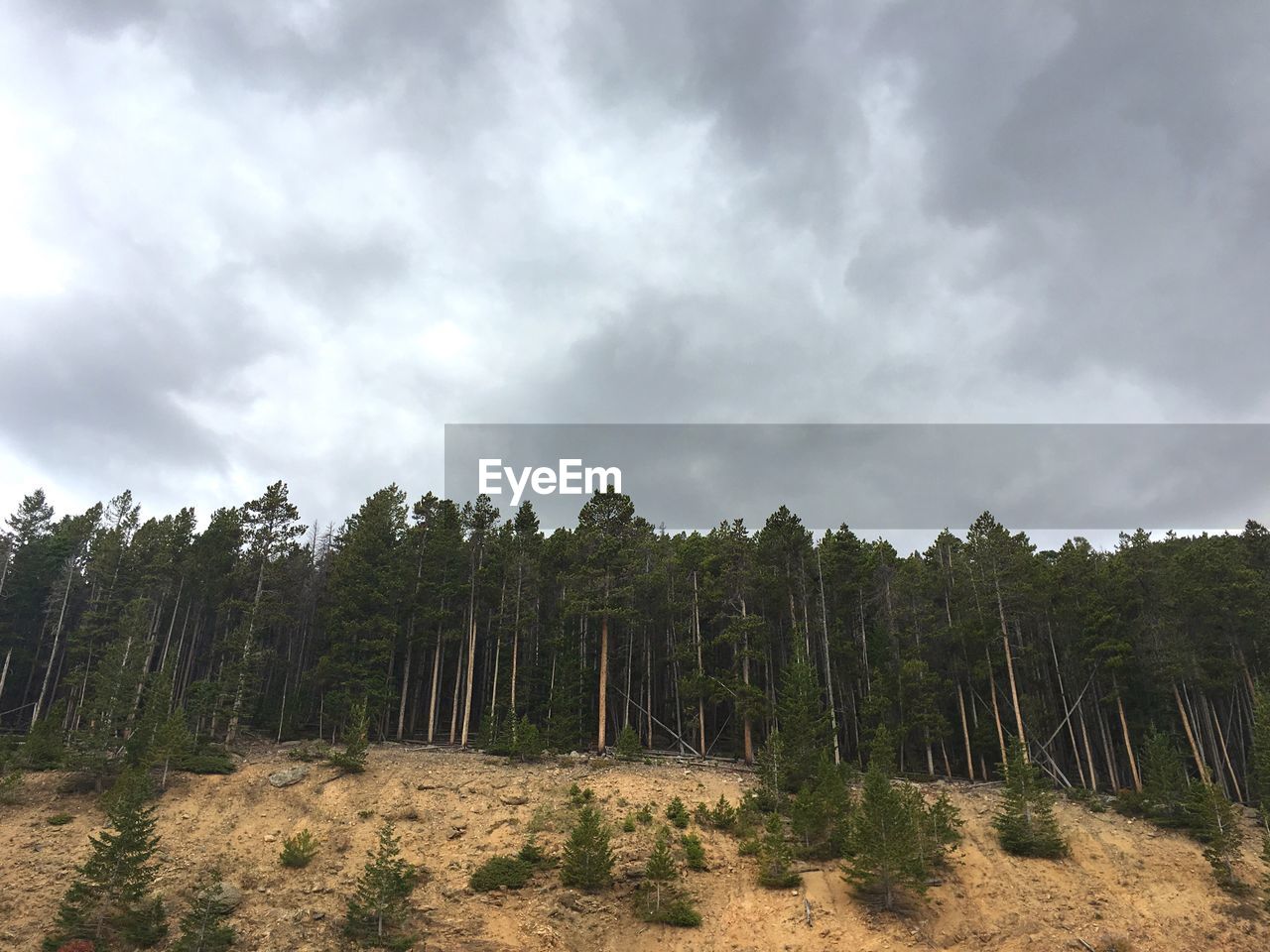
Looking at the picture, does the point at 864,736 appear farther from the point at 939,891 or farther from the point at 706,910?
the point at 706,910

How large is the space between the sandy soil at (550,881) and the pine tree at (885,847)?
1091mm

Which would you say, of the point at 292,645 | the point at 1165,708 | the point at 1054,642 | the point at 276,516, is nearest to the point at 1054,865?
the point at 1165,708

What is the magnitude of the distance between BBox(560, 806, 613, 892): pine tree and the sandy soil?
525 mm

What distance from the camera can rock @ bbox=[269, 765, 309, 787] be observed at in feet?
105

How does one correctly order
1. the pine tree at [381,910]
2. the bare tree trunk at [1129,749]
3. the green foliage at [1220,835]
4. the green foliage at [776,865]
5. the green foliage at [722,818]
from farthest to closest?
the bare tree trunk at [1129,749] → the green foliage at [722,818] → the green foliage at [1220,835] → the green foliage at [776,865] → the pine tree at [381,910]

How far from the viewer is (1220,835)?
27.6 m

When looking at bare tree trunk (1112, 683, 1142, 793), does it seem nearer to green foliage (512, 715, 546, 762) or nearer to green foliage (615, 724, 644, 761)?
green foliage (615, 724, 644, 761)

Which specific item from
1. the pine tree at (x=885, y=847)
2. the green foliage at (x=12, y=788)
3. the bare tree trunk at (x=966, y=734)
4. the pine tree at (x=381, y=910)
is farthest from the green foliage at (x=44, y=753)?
the bare tree trunk at (x=966, y=734)

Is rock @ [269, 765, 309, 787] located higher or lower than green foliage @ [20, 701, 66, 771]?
lower

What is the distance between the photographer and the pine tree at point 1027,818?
29.1 meters

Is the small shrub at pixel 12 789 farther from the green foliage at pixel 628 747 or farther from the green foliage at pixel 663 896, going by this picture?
the green foliage at pixel 628 747

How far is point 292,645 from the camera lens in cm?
5581

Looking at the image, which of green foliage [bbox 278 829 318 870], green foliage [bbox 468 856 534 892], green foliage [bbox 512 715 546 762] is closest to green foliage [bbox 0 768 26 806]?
green foliage [bbox 278 829 318 870]

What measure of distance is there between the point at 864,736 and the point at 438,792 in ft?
97.6
